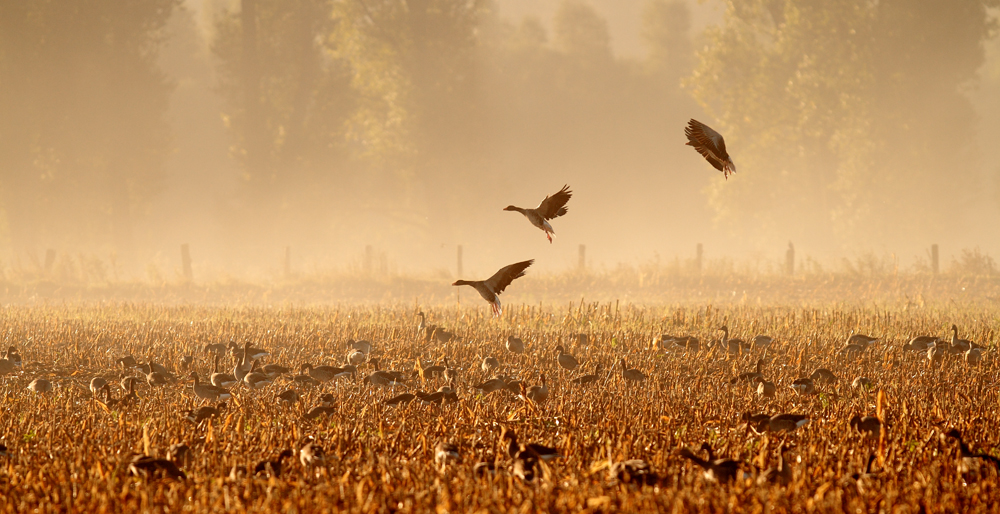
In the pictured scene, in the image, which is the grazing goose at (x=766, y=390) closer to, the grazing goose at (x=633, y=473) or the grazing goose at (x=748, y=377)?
the grazing goose at (x=748, y=377)

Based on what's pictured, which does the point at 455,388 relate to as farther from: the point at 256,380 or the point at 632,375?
the point at 256,380

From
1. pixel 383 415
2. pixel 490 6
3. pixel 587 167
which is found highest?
pixel 490 6

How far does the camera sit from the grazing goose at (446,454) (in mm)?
4277

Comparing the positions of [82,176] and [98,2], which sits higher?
[98,2]

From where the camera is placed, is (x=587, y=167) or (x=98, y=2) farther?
(x=587, y=167)

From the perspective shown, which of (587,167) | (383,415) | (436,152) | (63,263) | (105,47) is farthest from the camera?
(587,167)

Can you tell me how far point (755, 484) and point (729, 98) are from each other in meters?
32.4

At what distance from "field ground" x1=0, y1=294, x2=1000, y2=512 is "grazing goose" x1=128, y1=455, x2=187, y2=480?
44 millimetres

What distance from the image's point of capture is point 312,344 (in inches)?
395

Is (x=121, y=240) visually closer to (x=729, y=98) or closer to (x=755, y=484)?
(x=729, y=98)

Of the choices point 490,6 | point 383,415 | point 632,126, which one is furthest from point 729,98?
point 383,415

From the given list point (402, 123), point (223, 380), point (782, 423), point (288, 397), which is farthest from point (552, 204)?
point (402, 123)

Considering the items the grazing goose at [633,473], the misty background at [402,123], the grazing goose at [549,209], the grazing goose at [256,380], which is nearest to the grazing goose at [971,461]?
the grazing goose at [633,473]

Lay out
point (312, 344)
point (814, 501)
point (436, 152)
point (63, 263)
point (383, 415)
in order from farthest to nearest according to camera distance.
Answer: point (436, 152) < point (63, 263) < point (312, 344) < point (383, 415) < point (814, 501)
